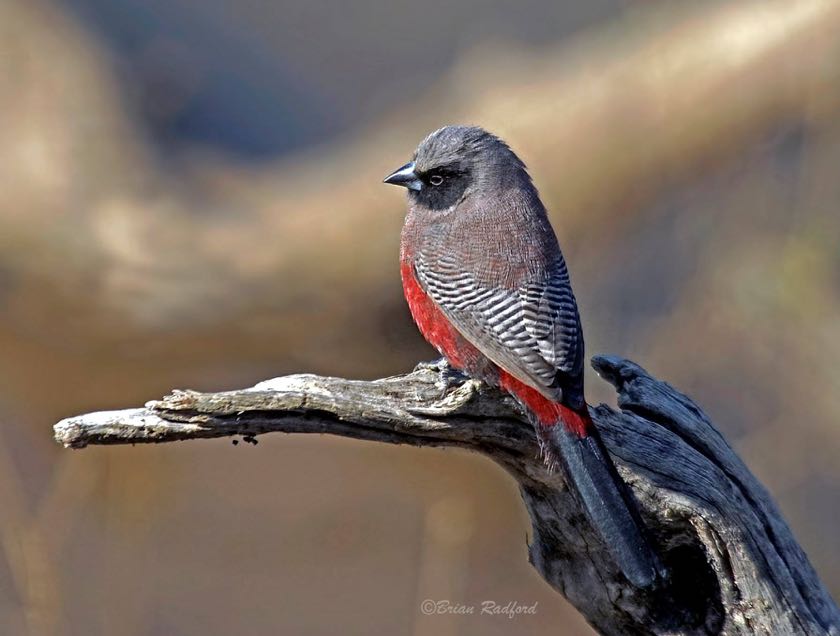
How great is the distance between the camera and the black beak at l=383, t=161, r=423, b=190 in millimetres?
4766

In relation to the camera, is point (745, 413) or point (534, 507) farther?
point (745, 413)

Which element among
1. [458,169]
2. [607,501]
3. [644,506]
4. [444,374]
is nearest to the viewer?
[607,501]

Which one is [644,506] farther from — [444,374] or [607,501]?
[444,374]

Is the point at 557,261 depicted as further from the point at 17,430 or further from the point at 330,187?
the point at 17,430

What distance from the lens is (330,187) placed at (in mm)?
5625

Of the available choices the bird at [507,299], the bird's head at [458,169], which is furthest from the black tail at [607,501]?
the bird's head at [458,169]

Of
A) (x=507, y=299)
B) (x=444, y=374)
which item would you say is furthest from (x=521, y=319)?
(x=444, y=374)

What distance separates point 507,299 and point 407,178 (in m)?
0.75

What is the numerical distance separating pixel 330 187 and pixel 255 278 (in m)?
0.51

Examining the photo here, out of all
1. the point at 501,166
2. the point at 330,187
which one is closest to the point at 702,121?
the point at 501,166

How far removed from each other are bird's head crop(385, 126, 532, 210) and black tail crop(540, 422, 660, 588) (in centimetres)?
117

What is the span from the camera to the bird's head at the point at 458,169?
4730 millimetres

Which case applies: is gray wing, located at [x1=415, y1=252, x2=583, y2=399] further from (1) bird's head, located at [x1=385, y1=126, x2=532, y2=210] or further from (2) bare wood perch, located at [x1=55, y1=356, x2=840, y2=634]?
(1) bird's head, located at [x1=385, y1=126, x2=532, y2=210]

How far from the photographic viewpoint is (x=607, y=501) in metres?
3.82
